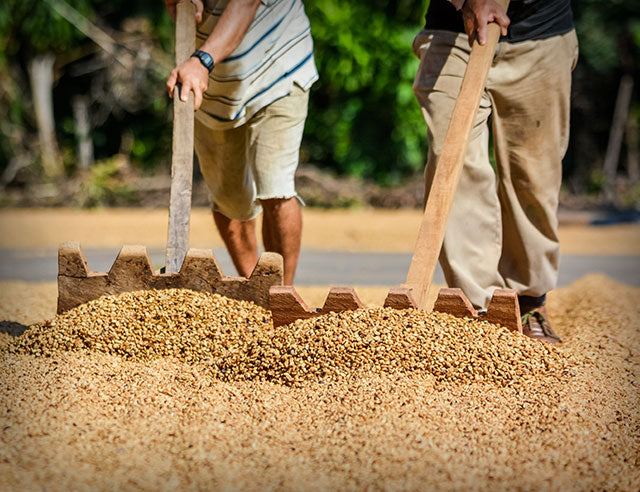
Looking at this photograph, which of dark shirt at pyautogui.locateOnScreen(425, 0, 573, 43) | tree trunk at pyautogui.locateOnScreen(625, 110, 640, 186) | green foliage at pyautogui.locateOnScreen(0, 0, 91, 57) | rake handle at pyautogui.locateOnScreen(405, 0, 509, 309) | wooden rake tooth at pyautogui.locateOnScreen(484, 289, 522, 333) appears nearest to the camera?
wooden rake tooth at pyautogui.locateOnScreen(484, 289, 522, 333)

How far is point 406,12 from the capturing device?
11.6 meters

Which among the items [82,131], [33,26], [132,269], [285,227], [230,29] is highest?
[33,26]

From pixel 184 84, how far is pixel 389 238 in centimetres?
510

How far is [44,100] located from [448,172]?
1114cm

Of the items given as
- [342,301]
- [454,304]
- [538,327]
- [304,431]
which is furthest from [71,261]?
[538,327]

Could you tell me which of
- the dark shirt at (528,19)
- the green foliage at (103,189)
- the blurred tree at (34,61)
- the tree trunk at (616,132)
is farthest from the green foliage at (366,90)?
the dark shirt at (528,19)

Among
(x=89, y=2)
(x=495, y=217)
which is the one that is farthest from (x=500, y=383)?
(x=89, y=2)

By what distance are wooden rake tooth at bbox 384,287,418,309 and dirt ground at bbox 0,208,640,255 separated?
4.42m

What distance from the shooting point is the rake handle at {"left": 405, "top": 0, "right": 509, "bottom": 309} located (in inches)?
105

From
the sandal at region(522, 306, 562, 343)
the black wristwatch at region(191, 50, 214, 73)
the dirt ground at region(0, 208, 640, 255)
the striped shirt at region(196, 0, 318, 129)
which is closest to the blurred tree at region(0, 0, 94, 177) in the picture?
the dirt ground at region(0, 208, 640, 255)

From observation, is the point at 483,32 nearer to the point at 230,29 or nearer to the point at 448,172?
the point at 448,172

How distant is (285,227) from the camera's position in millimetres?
3287

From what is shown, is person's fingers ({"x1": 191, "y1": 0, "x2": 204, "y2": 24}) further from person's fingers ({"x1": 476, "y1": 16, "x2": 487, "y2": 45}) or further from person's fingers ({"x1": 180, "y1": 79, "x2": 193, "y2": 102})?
person's fingers ({"x1": 476, "y1": 16, "x2": 487, "y2": 45})

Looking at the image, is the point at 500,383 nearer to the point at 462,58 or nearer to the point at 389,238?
the point at 462,58
